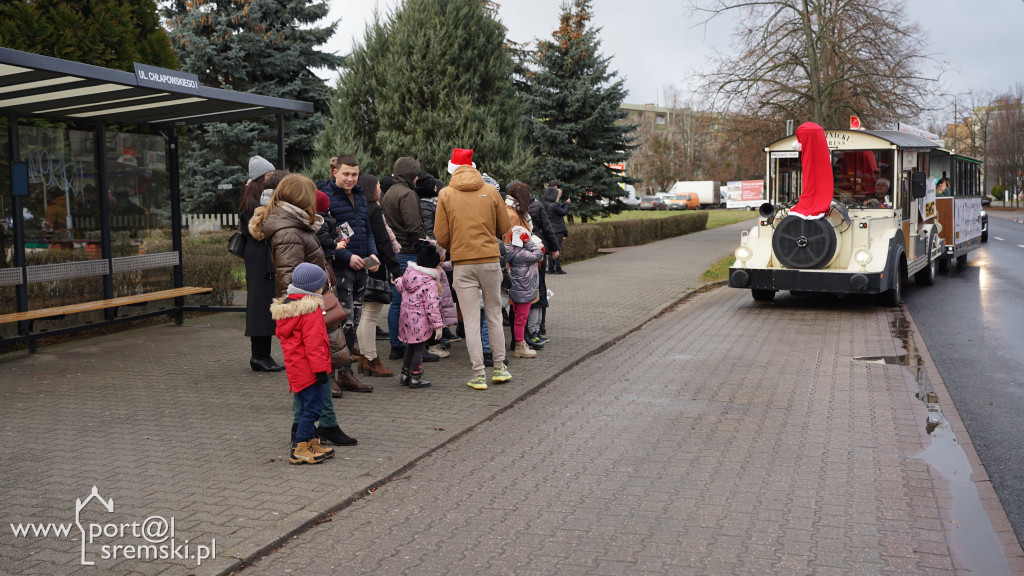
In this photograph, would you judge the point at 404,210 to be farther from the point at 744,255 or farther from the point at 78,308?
the point at 744,255

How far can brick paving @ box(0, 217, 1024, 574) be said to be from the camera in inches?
162

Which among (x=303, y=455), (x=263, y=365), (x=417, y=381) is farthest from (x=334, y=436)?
(x=263, y=365)

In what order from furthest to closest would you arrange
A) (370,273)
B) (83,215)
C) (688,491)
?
(83,215), (370,273), (688,491)

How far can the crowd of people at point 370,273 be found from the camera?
17.8ft

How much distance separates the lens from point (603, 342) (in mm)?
10117

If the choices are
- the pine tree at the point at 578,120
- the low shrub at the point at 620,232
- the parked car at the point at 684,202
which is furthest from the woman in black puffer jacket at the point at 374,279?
the parked car at the point at 684,202

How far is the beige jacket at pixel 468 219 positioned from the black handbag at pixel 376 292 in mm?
779

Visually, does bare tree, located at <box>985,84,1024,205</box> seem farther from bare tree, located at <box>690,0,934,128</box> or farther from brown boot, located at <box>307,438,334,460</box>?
brown boot, located at <box>307,438,334,460</box>

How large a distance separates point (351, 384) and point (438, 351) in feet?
6.36

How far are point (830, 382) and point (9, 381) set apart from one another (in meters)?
7.20

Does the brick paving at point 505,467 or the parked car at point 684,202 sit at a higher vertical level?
the parked car at point 684,202

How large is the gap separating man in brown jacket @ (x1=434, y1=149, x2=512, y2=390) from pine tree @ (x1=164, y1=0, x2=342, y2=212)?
17.4 meters

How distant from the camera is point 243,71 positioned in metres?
24.5

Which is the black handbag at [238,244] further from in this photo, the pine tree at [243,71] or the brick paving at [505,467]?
the pine tree at [243,71]
